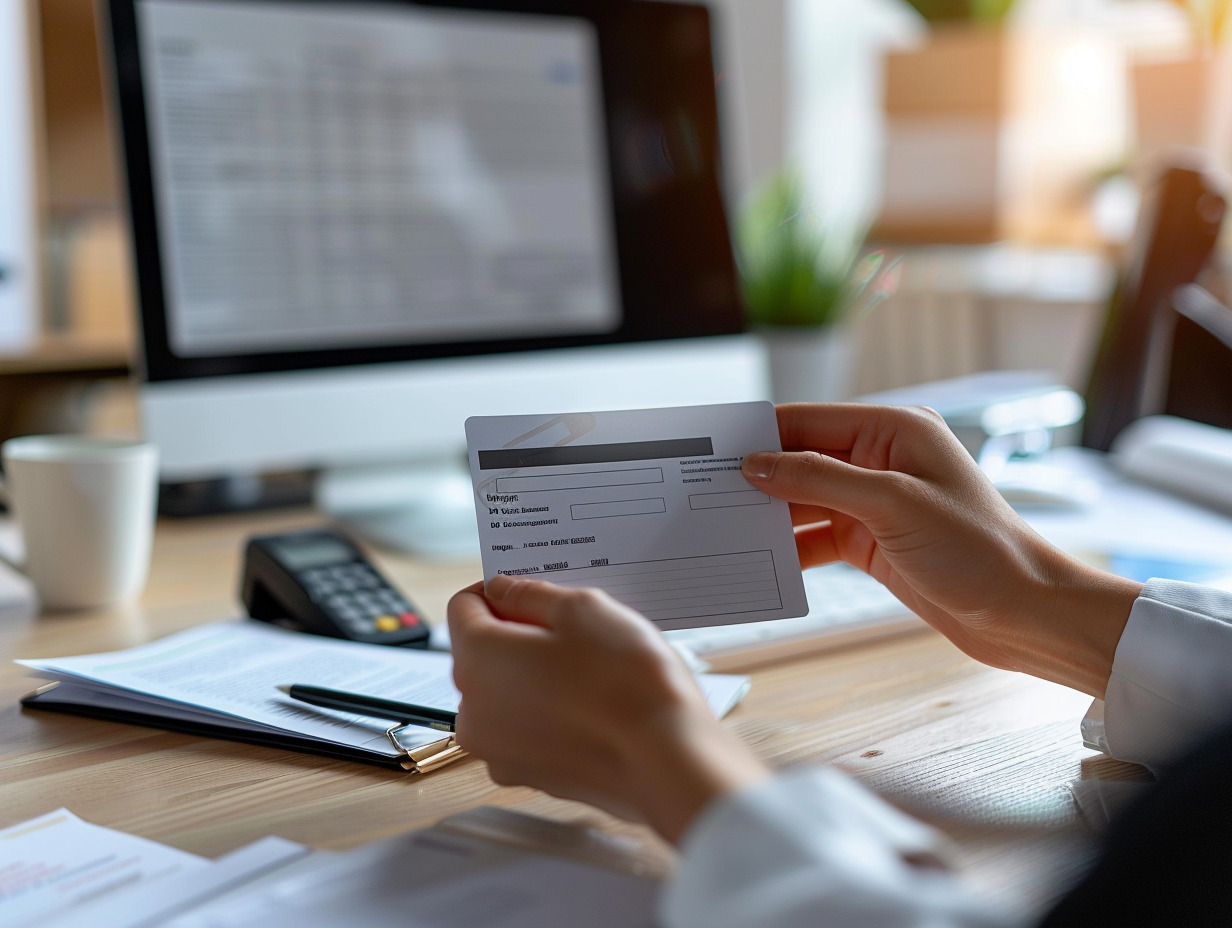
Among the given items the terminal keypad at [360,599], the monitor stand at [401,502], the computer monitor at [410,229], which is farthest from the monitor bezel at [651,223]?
the terminal keypad at [360,599]

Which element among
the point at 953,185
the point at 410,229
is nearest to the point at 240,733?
the point at 410,229

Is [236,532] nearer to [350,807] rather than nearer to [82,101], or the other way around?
[350,807]

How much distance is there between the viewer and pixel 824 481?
57 centimetres

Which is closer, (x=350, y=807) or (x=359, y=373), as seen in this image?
(x=350, y=807)

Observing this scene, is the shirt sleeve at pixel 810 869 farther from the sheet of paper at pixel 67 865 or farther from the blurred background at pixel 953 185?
the blurred background at pixel 953 185

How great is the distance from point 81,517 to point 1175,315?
121 centimetres

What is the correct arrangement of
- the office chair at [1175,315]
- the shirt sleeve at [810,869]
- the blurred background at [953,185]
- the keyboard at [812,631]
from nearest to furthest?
the shirt sleeve at [810,869] < the keyboard at [812,631] < the office chair at [1175,315] < the blurred background at [953,185]

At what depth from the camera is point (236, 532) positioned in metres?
1.08

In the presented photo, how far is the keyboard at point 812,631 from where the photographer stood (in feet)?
2.33

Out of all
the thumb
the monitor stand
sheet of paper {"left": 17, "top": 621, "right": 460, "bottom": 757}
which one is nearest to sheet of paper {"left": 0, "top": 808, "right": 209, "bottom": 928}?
sheet of paper {"left": 17, "top": 621, "right": 460, "bottom": 757}

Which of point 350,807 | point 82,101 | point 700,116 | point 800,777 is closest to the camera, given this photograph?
point 800,777

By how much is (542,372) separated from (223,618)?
413 mm

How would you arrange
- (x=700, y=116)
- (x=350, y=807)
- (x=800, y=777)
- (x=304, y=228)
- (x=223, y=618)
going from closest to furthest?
(x=800, y=777) → (x=350, y=807) → (x=223, y=618) → (x=304, y=228) → (x=700, y=116)

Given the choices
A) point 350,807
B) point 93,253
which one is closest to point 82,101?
point 93,253
